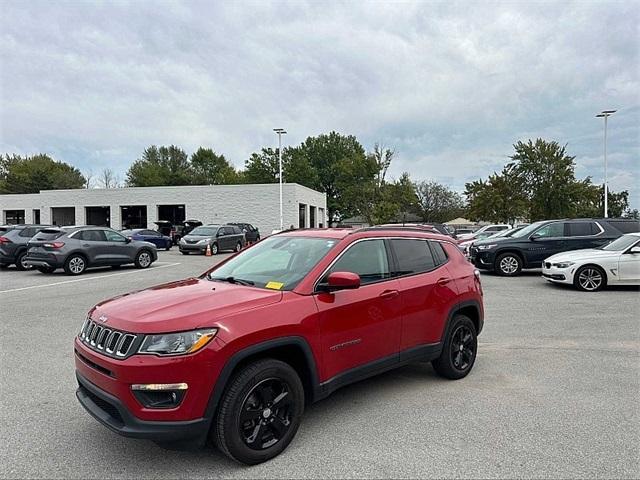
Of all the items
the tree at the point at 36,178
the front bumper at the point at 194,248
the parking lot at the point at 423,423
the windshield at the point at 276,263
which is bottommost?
the parking lot at the point at 423,423

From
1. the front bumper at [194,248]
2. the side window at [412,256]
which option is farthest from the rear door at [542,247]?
the front bumper at [194,248]

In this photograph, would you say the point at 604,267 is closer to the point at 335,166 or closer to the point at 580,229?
the point at 580,229

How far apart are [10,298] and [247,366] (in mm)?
9392

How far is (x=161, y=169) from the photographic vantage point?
81188mm

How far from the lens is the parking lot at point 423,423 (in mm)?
3188

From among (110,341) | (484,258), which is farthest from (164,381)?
(484,258)

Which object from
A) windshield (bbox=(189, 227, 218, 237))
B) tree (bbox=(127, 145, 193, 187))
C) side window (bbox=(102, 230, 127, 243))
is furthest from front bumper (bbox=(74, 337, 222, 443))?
tree (bbox=(127, 145, 193, 187))

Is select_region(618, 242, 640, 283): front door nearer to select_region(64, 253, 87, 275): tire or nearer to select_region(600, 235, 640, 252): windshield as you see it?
select_region(600, 235, 640, 252): windshield

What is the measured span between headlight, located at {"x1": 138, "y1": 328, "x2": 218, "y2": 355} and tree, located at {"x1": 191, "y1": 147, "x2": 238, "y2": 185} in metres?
79.2

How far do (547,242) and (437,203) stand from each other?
71.7m

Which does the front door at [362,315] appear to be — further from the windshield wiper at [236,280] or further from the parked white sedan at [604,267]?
the parked white sedan at [604,267]

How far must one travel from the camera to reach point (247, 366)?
3.20 m

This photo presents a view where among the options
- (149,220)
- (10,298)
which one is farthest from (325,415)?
(149,220)

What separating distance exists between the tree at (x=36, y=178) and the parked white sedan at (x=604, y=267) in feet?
260
